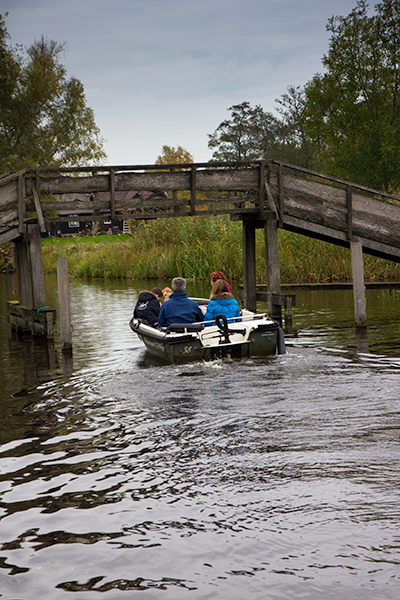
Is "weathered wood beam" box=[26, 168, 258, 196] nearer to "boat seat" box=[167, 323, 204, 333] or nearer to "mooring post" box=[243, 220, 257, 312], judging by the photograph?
"mooring post" box=[243, 220, 257, 312]

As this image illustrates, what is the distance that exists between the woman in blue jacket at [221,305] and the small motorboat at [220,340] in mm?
403

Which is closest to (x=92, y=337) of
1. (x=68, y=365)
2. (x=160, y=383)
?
(x=68, y=365)

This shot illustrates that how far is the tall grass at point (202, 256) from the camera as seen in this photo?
69.3 ft

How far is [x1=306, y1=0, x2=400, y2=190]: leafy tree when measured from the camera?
1005 inches

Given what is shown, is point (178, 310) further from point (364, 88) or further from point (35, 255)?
point (364, 88)

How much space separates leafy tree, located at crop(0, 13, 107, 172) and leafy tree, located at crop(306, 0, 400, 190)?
20427 millimetres

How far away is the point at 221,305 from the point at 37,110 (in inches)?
1403

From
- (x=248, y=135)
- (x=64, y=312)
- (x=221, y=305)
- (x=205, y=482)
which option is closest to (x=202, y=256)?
(x=64, y=312)

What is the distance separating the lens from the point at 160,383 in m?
9.66

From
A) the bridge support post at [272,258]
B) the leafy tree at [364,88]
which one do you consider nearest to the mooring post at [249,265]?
the bridge support post at [272,258]

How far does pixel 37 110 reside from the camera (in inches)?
1699

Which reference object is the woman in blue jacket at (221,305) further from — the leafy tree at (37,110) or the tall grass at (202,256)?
the leafy tree at (37,110)

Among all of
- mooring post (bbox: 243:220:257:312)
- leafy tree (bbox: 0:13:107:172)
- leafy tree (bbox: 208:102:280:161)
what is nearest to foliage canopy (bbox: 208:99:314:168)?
leafy tree (bbox: 208:102:280:161)

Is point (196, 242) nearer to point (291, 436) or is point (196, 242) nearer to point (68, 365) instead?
point (68, 365)
